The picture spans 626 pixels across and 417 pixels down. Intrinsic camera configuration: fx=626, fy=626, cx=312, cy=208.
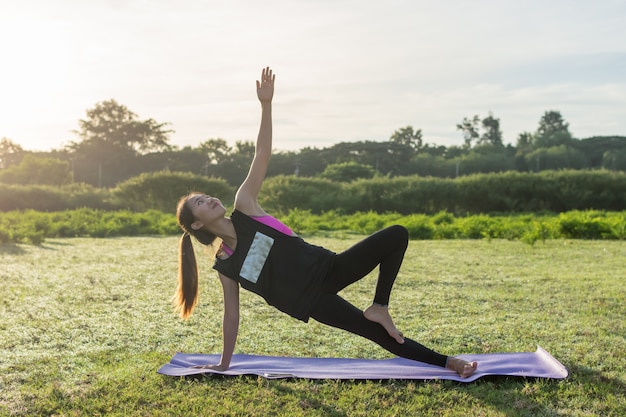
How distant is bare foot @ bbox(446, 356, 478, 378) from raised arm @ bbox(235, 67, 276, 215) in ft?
4.18

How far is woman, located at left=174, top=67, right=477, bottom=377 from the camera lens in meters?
3.17

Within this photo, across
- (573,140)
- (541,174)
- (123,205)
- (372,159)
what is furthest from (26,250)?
(573,140)

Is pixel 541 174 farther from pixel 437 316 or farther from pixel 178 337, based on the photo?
pixel 178 337

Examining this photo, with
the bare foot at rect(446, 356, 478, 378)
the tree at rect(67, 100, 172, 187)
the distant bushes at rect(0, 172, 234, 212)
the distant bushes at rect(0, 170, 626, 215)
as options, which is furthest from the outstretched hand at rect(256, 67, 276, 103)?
the tree at rect(67, 100, 172, 187)

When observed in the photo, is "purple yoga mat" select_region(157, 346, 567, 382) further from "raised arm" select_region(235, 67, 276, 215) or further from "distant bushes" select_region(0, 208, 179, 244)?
"distant bushes" select_region(0, 208, 179, 244)

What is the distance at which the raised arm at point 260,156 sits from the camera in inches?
128

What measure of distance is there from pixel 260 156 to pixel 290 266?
59 cm

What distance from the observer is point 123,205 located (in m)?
18.7

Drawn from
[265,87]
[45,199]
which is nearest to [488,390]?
[265,87]

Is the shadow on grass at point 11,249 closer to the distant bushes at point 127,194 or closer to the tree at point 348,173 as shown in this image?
the distant bushes at point 127,194

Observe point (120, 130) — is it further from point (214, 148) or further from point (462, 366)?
point (462, 366)

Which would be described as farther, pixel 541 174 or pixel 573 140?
pixel 573 140

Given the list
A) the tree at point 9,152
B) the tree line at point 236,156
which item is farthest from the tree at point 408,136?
the tree at point 9,152

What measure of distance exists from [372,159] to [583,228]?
26381mm
